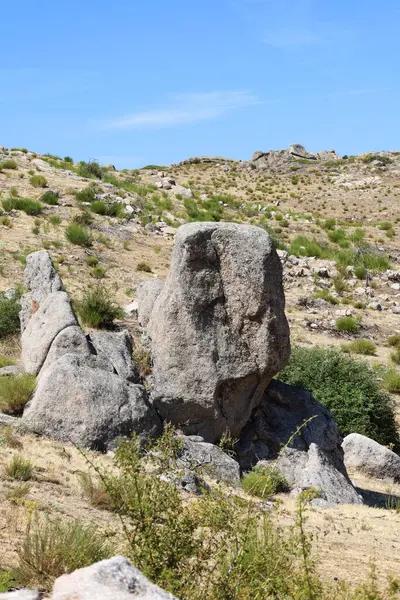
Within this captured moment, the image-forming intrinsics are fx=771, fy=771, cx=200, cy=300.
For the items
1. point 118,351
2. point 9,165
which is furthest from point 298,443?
point 9,165

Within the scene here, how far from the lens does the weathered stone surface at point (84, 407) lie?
9.34m

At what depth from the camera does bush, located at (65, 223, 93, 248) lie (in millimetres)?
21969

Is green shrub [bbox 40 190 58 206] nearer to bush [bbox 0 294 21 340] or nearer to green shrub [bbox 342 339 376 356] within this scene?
bush [bbox 0 294 21 340]

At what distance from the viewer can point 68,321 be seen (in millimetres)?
10883

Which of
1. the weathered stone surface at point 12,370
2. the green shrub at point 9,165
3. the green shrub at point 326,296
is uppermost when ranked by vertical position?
the green shrub at point 9,165

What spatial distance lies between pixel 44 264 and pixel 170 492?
25.9 ft

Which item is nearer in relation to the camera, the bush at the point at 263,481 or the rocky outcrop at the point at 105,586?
the rocky outcrop at the point at 105,586

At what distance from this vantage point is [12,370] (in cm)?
1139

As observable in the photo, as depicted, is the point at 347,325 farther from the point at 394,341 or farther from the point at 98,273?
the point at 98,273

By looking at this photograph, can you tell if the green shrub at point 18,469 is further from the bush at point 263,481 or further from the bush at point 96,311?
the bush at point 96,311

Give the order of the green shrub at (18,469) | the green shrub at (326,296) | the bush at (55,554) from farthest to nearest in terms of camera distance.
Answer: the green shrub at (326,296) → the green shrub at (18,469) → the bush at (55,554)

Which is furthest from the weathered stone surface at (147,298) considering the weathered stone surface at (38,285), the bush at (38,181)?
the bush at (38,181)

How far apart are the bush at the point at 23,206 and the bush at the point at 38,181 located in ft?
10.2

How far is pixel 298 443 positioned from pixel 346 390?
4.36 metres
